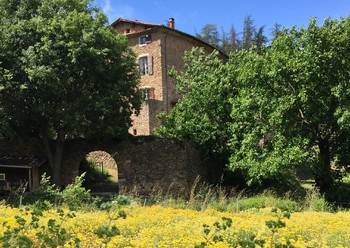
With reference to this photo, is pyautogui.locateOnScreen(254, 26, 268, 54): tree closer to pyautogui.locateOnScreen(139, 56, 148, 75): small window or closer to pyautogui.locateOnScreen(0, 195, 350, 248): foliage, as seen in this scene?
pyautogui.locateOnScreen(139, 56, 148, 75): small window

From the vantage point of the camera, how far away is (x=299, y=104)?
17406 millimetres

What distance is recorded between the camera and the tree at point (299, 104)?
53.9 feet

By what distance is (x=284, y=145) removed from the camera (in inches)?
690

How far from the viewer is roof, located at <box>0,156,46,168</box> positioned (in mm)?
22234

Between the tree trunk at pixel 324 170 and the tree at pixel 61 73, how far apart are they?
32.2 feet

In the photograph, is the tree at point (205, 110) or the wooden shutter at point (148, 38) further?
the wooden shutter at point (148, 38)

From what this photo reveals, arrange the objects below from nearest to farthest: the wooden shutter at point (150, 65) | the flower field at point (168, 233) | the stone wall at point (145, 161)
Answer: the flower field at point (168, 233) < the stone wall at point (145, 161) < the wooden shutter at point (150, 65)

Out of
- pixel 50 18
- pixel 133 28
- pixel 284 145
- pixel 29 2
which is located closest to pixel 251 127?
Answer: pixel 284 145

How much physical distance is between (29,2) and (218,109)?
11627mm

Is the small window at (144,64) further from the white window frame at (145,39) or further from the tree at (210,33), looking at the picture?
the tree at (210,33)

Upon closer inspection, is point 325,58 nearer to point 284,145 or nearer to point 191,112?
point 284,145

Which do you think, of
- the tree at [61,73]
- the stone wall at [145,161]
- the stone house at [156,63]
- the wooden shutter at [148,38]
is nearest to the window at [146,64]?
the stone house at [156,63]

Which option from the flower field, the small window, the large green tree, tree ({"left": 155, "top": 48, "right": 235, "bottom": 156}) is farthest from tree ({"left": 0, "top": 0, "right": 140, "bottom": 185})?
the small window

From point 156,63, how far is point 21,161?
1489 cm
